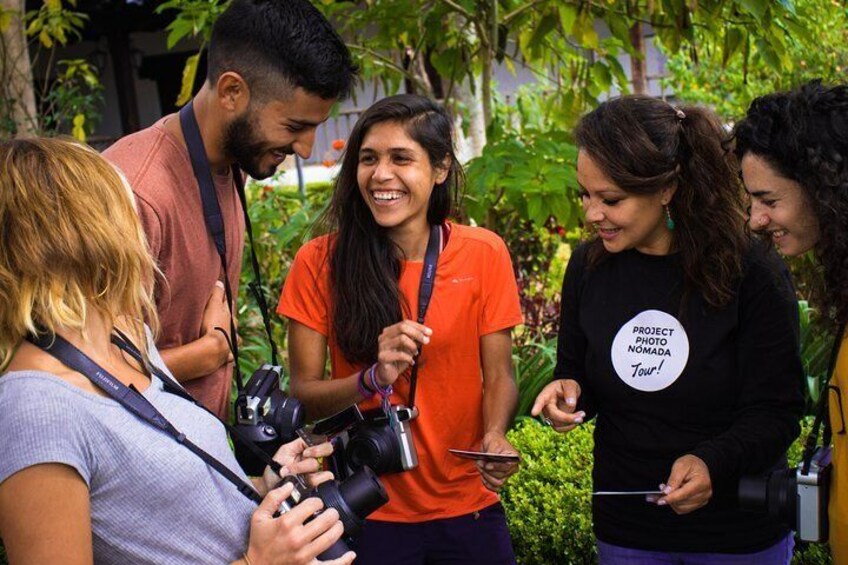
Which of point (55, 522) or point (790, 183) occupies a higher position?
point (790, 183)

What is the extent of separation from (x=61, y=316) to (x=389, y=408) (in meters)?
1.09

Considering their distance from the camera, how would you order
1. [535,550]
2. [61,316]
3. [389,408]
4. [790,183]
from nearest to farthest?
[61,316], [790,183], [389,408], [535,550]

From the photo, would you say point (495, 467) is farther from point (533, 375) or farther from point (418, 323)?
point (533, 375)

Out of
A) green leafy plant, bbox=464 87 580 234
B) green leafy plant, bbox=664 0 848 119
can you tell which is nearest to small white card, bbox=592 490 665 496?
green leafy plant, bbox=664 0 848 119

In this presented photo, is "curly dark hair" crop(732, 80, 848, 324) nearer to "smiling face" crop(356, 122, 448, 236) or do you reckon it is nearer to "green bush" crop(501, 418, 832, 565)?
"smiling face" crop(356, 122, 448, 236)

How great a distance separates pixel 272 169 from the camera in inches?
107

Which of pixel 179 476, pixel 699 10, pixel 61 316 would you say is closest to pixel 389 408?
pixel 179 476

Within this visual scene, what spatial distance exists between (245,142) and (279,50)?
267 millimetres

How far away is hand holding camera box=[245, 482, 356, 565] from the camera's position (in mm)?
1771

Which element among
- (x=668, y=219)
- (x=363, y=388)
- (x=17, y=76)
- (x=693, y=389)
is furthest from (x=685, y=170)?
(x=17, y=76)

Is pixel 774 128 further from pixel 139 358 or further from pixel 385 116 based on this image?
pixel 139 358

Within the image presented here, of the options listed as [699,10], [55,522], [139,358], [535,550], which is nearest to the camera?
[55,522]

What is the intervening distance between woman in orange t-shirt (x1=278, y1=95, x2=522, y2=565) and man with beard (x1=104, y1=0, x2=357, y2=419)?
0.67 feet

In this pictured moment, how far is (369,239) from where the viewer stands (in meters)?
2.79
